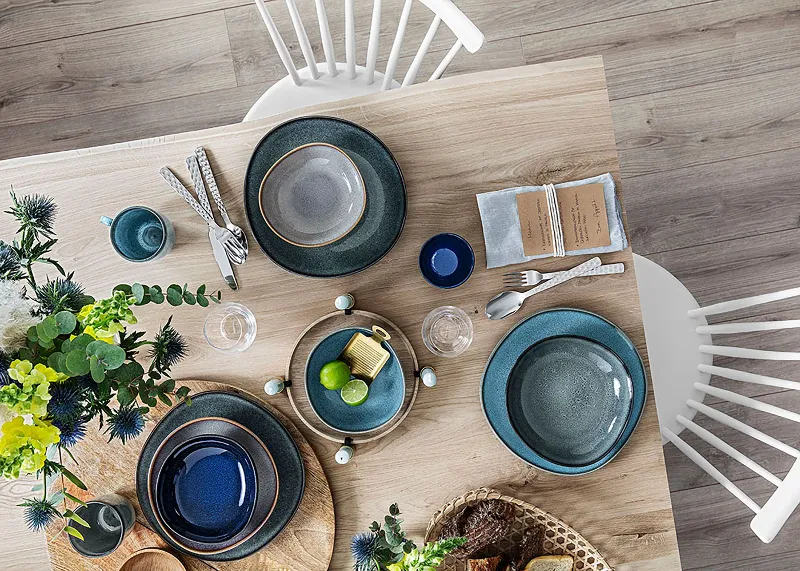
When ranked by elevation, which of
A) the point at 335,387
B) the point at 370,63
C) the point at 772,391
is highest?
the point at 370,63

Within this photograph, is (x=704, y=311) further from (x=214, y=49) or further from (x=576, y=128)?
(x=214, y=49)

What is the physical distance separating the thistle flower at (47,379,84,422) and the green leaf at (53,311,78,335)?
0.24 ft

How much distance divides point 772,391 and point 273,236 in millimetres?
1526

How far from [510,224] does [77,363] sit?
0.69 m

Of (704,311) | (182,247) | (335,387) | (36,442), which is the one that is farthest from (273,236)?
(704,311)

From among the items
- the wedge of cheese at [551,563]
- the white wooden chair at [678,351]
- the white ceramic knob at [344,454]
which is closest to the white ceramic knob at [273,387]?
the white ceramic knob at [344,454]

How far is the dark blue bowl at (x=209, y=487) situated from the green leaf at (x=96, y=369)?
0.99 feet

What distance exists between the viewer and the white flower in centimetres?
74

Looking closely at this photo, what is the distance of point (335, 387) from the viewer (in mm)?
1002

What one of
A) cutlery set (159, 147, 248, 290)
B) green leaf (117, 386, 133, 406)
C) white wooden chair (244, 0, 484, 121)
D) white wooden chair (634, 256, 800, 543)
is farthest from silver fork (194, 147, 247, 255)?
white wooden chair (634, 256, 800, 543)

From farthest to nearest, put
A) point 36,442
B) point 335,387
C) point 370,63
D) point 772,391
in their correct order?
point 772,391 < point 370,63 < point 335,387 < point 36,442

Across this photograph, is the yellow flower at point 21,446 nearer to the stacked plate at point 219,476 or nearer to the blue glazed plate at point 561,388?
the stacked plate at point 219,476

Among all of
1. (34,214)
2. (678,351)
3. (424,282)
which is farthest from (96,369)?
(678,351)

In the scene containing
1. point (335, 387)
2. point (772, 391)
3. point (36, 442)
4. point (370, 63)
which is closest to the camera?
point (36, 442)
